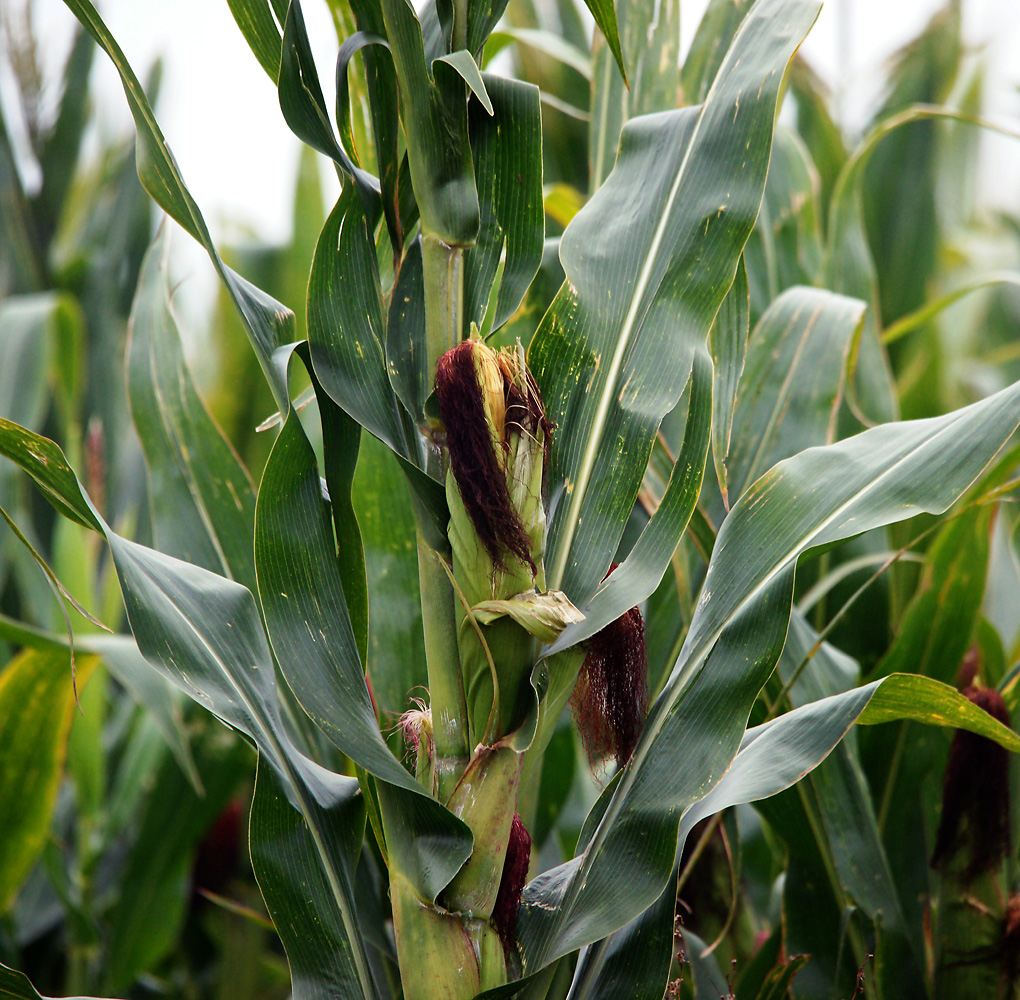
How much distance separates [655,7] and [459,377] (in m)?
0.50

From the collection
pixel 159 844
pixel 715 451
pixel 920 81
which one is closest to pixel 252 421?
pixel 159 844

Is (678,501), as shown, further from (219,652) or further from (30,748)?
(30,748)

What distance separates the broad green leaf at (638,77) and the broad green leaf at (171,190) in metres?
0.35

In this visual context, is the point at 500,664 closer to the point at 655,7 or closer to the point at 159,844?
the point at 655,7

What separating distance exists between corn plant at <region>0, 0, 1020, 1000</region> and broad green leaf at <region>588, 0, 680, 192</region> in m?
0.19

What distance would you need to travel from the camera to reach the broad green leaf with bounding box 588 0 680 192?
0.71m

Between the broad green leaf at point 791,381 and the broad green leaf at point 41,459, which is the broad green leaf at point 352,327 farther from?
the broad green leaf at point 791,381

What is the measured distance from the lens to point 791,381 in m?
0.70

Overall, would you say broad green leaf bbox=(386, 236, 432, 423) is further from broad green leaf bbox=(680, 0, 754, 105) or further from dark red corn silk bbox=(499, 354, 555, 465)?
broad green leaf bbox=(680, 0, 754, 105)

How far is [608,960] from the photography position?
46 cm

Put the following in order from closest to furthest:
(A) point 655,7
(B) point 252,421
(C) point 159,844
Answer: (A) point 655,7, (C) point 159,844, (B) point 252,421

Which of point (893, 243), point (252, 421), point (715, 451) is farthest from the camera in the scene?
point (252, 421)

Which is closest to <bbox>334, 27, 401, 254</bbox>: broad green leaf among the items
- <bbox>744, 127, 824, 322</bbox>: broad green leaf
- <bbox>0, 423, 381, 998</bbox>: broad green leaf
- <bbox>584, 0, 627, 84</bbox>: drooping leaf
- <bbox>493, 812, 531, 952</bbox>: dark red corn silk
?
<bbox>584, 0, 627, 84</bbox>: drooping leaf

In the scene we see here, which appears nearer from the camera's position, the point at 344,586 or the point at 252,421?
the point at 344,586
